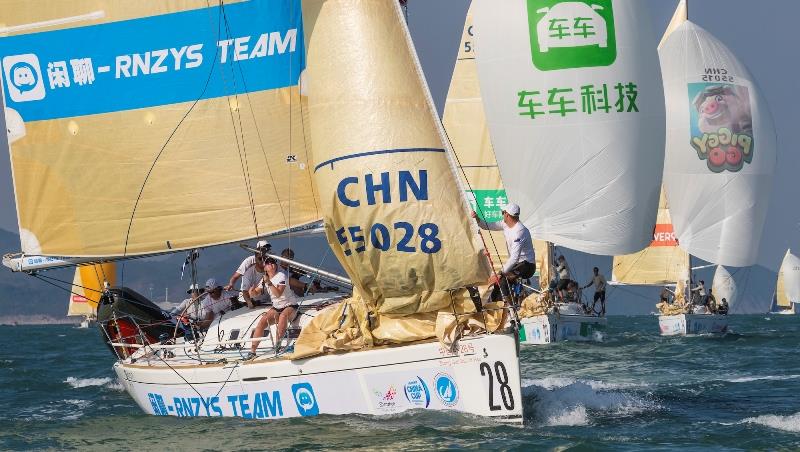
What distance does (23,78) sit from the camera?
53.2 feet

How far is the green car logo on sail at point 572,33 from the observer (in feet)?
76.6

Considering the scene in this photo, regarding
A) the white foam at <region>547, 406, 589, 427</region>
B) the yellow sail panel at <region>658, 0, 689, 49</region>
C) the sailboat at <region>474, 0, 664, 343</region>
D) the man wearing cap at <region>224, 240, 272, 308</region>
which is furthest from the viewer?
the yellow sail panel at <region>658, 0, 689, 49</region>

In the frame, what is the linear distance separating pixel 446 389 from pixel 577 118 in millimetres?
13026

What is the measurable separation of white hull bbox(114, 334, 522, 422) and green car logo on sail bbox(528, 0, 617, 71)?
12041 millimetres

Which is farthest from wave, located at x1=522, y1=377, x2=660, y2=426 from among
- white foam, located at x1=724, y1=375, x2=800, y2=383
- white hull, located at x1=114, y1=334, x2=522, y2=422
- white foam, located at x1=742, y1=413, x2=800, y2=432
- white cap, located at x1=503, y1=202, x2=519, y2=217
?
white foam, located at x1=724, y1=375, x2=800, y2=383

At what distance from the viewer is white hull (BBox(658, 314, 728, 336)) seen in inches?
1401

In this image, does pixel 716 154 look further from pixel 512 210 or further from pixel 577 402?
pixel 512 210

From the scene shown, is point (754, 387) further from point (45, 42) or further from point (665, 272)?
point (665, 272)

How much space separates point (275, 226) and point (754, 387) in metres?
6.95

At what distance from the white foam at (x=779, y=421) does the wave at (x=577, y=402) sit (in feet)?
4.33

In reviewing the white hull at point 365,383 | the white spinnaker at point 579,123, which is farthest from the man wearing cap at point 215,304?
the white spinnaker at point 579,123

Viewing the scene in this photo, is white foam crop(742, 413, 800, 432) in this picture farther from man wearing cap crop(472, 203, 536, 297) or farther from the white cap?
the white cap

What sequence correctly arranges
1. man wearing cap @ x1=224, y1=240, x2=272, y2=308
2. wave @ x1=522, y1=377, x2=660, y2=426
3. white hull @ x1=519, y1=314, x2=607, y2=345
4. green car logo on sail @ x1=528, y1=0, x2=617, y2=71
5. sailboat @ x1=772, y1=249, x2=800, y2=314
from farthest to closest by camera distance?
sailboat @ x1=772, y1=249, x2=800, y2=314
white hull @ x1=519, y1=314, x2=607, y2=345
green car logo on sail @ x1=528, y1=0, x2=617, y2=71
man wearing cap @ x1=224, y1=240, x2=272, y2=308
wave @ x1=522, y1=377, x2=660, y2=426

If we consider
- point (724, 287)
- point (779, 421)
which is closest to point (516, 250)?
point (779, 421)
